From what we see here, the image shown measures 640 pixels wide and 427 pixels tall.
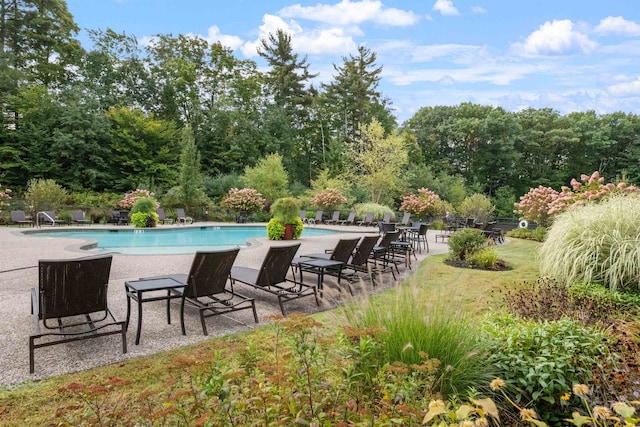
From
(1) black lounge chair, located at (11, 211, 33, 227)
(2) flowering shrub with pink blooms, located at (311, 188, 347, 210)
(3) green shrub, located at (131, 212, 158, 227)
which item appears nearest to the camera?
(3) green shrub, located at (131, 212, 158, 227)

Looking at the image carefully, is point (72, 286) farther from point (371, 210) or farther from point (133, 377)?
point (371, 210)

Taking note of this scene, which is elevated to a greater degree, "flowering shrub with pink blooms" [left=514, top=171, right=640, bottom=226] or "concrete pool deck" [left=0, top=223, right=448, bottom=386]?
"flowering shrub with pink blooms" [left=514, top=171, right=640, bottom=226]

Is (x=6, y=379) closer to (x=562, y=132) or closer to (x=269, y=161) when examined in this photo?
(x=269, y=161)

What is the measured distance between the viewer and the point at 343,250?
5.37 metres

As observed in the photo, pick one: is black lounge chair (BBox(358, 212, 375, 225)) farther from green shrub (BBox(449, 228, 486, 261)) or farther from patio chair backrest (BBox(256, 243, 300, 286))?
patio chair backrest (BBox(256, 243, 300, 286))

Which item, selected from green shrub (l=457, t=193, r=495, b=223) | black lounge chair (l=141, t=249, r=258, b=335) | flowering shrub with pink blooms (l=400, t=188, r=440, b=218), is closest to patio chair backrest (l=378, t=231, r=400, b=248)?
black lounge chair (l=141, t=249, r=258, b=335)

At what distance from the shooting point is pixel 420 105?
36.8 meters

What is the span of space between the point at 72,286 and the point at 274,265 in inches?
79.5

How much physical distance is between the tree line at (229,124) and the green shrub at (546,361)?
2069cm

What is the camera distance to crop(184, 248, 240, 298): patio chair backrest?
370 cm

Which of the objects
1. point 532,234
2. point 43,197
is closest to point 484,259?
point 532,234

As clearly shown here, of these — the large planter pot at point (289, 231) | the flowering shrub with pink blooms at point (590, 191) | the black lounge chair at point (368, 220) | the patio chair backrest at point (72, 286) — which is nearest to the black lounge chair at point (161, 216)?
the large planter pot at point (289, 231)

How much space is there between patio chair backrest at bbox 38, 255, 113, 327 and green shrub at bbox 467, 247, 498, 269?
6530 mm

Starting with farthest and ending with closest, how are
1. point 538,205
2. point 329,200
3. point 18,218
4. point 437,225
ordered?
point 329,200 → point 437,225 → point 18,218 → point 538,205
